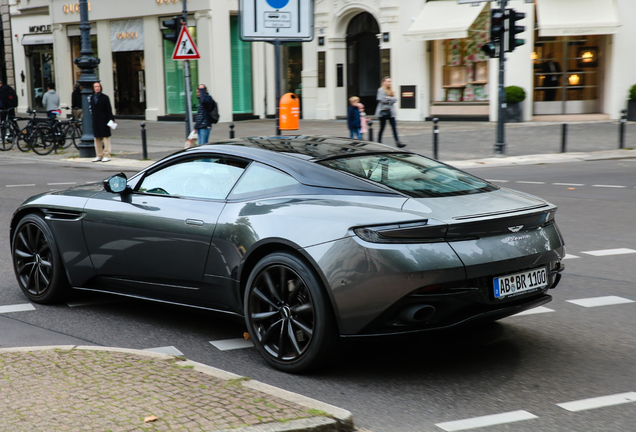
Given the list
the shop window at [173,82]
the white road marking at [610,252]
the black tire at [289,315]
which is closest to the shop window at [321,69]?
the shop window at [173,82]

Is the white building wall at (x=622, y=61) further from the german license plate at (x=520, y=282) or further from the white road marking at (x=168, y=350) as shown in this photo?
the white road marking at (x=168, y=350)

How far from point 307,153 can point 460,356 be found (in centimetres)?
158

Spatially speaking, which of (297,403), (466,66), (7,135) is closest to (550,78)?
(466,66)

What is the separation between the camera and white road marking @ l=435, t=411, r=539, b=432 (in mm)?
3674

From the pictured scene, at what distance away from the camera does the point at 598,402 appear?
3980 millimetres

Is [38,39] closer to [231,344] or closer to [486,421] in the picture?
[231,344]

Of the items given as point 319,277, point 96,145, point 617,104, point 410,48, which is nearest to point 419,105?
point 410,48

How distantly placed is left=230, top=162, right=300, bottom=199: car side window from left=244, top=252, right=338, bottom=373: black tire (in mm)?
497

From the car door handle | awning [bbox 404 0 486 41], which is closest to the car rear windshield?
the car door handle

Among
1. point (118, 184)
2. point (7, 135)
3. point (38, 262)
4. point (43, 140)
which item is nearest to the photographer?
point (118, 184)

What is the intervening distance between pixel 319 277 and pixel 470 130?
857 inches

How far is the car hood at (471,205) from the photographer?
425 centimetres

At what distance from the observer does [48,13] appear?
39156mm

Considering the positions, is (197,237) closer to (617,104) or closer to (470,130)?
(470,130)
